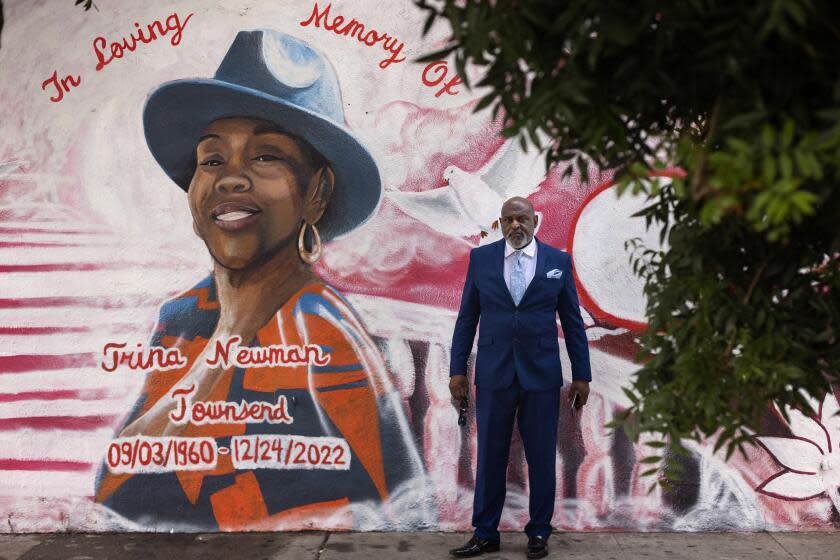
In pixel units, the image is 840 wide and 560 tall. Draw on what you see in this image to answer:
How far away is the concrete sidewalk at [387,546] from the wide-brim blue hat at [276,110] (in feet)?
5.77

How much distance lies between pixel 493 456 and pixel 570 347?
0.72 m

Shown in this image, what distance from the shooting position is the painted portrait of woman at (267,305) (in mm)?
5312

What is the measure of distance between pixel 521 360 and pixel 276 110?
2.02 meters

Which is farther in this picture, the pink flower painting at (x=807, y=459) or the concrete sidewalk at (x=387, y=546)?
the pink flower painting at (x=807, y=459)

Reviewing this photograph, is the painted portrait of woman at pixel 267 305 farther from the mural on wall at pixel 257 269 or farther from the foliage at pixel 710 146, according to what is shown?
the foliage at pixel 710 146

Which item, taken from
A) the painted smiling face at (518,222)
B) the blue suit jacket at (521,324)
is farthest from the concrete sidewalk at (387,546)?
the painted smiling face at (518,222)

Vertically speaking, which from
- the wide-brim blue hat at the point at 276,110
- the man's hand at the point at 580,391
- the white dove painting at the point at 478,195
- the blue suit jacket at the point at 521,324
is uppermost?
the wide-brim blue hat at the point at 276,110

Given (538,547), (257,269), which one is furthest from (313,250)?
(538,547)

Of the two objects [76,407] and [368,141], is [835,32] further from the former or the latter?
[76,407]

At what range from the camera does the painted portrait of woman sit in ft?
17.4

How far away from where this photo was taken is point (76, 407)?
5359mm

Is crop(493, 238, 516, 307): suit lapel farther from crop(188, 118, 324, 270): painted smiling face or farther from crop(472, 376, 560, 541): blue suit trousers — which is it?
crop(188, 118, 324, 270): painted smiling face

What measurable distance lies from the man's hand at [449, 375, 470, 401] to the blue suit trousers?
116mm

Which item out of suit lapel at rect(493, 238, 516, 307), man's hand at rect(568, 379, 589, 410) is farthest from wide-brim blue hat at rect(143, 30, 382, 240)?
man's hand at rect(568, 379, 589, 410)
